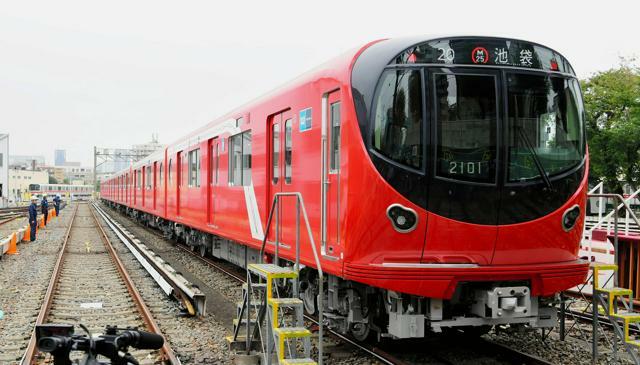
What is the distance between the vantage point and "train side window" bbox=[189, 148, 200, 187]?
576 inches

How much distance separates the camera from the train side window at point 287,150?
25.9 feet

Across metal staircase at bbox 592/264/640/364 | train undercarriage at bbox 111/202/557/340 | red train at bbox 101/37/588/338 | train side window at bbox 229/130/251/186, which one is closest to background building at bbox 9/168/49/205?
train side window at bbox 229/130/251/186

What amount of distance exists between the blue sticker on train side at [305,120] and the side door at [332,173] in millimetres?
546

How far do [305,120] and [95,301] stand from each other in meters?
5.38

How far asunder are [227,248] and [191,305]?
381 centimetres

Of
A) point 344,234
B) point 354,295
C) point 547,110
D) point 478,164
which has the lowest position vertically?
point 354,295

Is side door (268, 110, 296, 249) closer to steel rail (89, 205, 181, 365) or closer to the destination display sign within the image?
steel rail (89, 205, 181, 365)

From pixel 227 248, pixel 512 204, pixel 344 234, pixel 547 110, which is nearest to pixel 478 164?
pixel 512 204

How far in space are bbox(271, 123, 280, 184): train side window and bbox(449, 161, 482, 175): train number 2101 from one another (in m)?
3.13

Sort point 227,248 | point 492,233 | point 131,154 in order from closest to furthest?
1. point 492,233
2. point 227,248
3. point 131,154

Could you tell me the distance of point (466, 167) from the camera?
5824 millimetres

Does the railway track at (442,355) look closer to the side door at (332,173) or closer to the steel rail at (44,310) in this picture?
the side door at (332,173)

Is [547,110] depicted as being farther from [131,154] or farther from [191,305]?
[131,154]

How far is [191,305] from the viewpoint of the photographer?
9.32 meters
